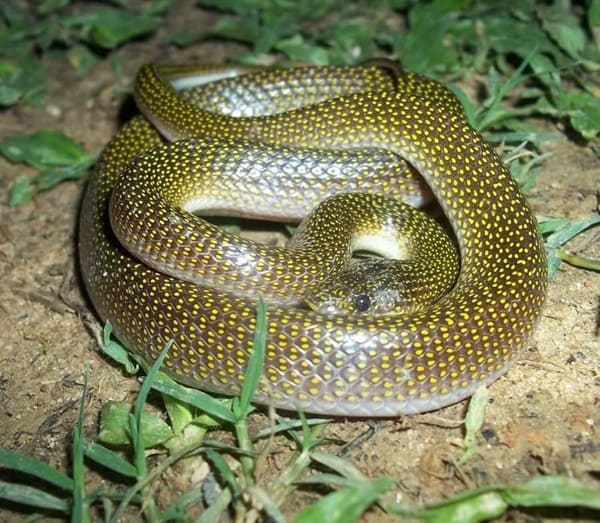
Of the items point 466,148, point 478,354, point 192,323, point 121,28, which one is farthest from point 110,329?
point 121,28

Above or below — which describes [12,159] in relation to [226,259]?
below

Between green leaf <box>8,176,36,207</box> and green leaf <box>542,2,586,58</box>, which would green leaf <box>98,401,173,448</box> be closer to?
green leaf <box>8,176,36,207</box>

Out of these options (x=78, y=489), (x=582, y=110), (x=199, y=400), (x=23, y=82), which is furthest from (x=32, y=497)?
(x=23, y=82)

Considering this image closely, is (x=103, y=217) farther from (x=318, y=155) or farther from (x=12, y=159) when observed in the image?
(x=12, y=159)

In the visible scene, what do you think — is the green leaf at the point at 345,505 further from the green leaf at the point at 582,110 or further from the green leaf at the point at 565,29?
the green leaf at the point at 565,29

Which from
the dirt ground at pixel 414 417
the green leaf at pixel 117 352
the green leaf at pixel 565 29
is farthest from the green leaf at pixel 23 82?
the green leaf at pixel 565 29

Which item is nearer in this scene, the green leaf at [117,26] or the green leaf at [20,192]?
the green leaf at [20,192]
